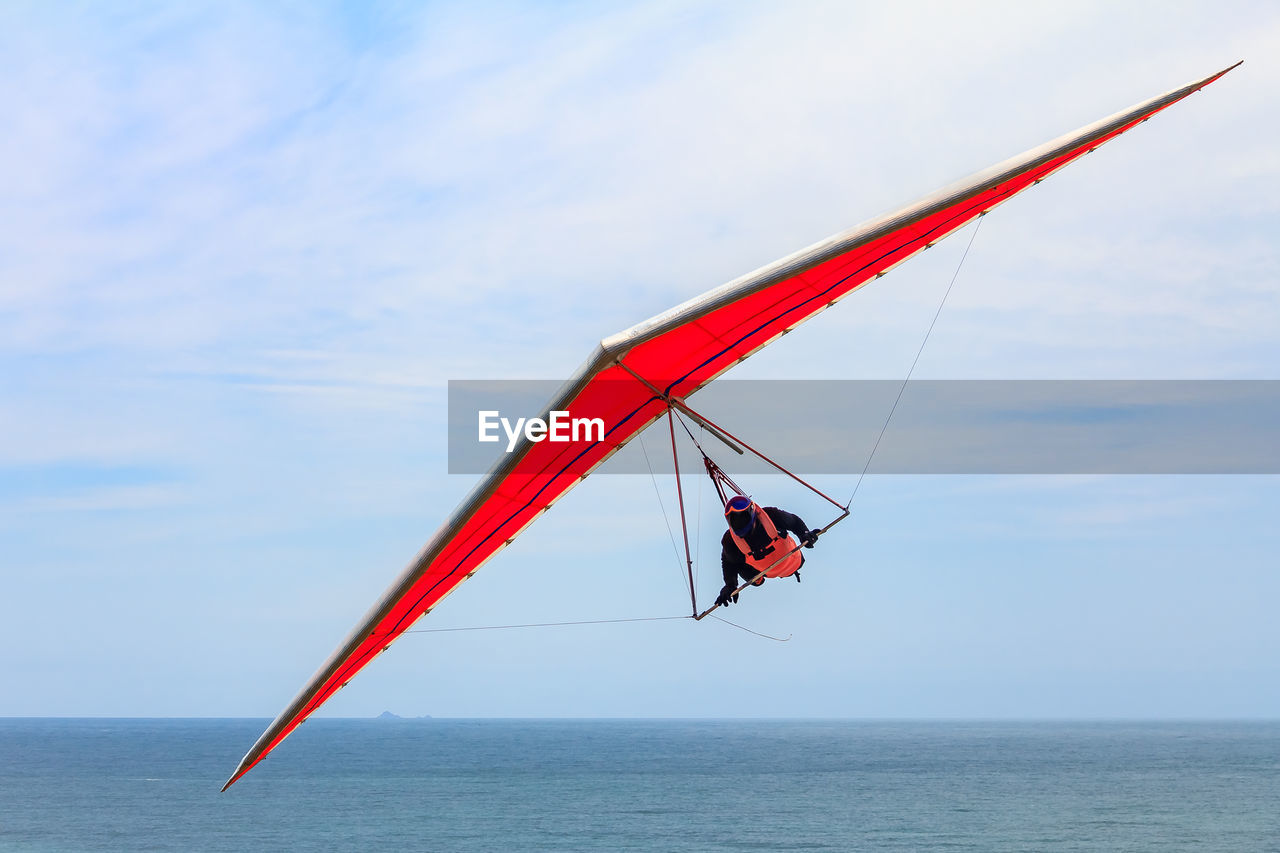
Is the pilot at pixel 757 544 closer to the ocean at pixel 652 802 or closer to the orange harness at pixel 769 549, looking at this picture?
the orange harness at pixel 769 549

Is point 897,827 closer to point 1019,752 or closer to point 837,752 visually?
point 837,752

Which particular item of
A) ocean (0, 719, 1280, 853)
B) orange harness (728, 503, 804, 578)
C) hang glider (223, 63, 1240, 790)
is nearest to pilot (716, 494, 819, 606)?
orange harness (728, 503, 804, 578)

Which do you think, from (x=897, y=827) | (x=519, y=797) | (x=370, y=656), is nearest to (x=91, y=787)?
(x=519, y=797)

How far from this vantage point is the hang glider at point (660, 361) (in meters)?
8.36

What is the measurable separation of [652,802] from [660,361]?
84.5 meters

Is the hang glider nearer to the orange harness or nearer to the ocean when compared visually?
the orange harness

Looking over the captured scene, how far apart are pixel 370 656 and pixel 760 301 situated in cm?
590

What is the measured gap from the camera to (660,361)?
10.0m

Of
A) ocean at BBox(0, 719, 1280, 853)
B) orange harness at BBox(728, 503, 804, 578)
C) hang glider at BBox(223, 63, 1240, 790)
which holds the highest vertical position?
hang glider at BBox(223, 63, 1240, 790)

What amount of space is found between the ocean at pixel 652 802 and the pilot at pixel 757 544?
59.9 m

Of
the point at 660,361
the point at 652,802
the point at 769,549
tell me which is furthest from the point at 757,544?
the point at 652,802

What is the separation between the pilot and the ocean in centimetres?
5989

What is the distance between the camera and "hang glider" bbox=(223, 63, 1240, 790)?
8.36m

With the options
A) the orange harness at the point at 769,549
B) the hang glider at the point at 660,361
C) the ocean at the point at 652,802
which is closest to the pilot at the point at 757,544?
the orange harness at the point at 769,549
